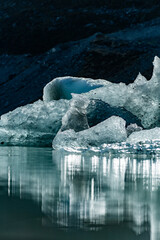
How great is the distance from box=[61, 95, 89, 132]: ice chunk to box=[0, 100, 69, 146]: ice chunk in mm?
345

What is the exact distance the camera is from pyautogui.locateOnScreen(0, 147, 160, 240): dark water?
0.88 meters

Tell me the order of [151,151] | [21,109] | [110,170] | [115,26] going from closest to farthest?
[110,170], [151,151], [21,109], [115,26]

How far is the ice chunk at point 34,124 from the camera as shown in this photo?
478 cm

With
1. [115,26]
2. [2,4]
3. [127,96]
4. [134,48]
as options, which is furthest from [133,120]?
[2,4]

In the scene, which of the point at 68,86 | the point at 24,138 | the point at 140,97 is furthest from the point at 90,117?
the point at 68,86

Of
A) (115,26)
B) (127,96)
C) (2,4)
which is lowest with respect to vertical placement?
(127,96)

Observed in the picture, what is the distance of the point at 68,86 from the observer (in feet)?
17.7

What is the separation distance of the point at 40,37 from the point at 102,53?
12.0 ft

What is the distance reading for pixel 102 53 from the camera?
12961 millimetres

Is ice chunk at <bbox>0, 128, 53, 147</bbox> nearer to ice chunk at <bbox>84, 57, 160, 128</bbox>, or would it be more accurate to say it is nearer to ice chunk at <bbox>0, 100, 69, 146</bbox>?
ice chunk at <bbox>0, 100, 69, 146</bbox>

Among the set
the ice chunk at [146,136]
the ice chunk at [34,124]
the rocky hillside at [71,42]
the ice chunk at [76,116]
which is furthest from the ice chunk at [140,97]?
the rocky hillside at [71,42]

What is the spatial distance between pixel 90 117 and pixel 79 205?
3.47 meters

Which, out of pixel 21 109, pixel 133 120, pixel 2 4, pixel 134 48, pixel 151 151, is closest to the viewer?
pixel 151 151

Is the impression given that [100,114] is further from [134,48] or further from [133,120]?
[134,48]
